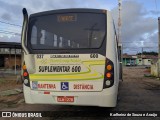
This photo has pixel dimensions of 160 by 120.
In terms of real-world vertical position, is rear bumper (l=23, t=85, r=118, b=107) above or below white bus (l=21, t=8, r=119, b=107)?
below

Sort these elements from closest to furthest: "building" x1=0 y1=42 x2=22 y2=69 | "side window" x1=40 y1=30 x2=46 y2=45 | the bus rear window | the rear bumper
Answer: the rear bumper < the bus rear window < "side window" x1=40 y1=30 x2=46 y2=45 < "building" x1=0 y1=42 x2=22 y2=69

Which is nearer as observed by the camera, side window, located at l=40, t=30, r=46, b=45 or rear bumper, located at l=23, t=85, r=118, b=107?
rear bumper, located at l=23, t=85, r=118, b=107

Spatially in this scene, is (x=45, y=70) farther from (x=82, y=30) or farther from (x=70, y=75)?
(x=82, y=30)

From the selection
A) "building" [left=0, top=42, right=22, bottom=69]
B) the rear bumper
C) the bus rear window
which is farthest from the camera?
"building" [left=0, top=42, right=22, bottom=69]

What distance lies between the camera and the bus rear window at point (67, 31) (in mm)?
7941

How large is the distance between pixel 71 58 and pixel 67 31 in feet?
2.54

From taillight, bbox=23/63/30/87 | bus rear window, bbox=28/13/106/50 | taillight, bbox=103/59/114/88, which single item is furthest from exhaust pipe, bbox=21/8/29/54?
taillight, bbox=103/59/114/88

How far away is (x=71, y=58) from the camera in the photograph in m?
7.92

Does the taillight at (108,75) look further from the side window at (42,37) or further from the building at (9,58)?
the building at (9,58)

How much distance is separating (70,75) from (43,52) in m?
0.99

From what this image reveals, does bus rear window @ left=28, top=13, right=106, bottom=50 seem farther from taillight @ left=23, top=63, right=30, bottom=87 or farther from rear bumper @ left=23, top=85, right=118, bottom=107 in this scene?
rear bumper @ left=23, top=85, right=118, bottom=107

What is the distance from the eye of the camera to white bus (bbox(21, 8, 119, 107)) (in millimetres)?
7727

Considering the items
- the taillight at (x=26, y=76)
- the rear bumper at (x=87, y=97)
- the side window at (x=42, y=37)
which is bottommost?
the rear bumper at (x=87, y=97)

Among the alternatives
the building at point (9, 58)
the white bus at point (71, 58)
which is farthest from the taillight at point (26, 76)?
the building at point (9, 58)
